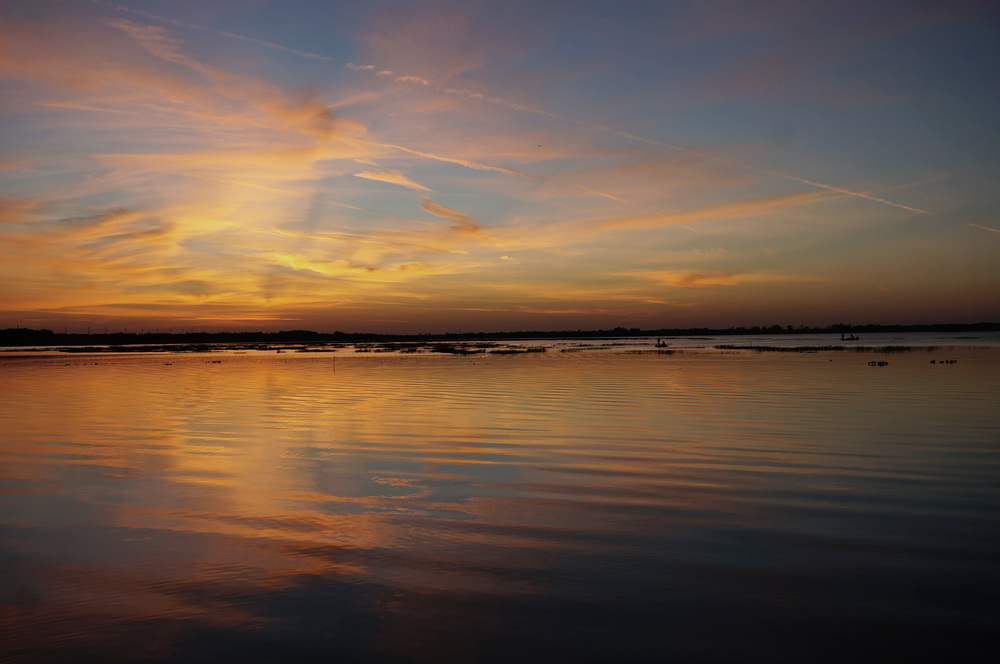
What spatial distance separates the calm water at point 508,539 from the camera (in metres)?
5.88

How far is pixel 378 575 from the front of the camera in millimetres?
7348

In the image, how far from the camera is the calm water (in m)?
5.88

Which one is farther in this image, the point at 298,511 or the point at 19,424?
the point at 19,424

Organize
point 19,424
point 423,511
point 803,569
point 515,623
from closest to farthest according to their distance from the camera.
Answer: point 515,623, point 803,569, point 423,511, point 19,424

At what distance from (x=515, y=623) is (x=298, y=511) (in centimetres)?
512

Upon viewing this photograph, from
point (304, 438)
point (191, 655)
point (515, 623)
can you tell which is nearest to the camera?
point (191, 655)

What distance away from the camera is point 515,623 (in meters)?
6.11

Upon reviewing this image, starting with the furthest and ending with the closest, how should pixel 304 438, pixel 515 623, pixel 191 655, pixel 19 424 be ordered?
pixel 19 424 < pixel 304 438 < pixel 515 623 < pixel 191 655

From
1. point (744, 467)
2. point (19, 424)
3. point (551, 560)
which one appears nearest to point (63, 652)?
point (551, 560)

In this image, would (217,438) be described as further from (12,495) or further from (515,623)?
(515,623)

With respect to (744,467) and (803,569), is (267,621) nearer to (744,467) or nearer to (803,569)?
(803,569)

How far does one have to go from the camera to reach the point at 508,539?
8.58 metres

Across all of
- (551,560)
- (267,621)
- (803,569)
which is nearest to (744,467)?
(803,569)

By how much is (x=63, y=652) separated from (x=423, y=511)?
Answer: 5.05m
